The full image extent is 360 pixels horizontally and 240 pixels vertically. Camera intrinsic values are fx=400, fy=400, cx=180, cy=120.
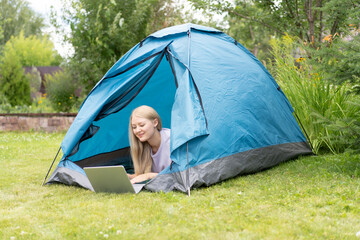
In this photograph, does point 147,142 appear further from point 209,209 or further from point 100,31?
point 100,31

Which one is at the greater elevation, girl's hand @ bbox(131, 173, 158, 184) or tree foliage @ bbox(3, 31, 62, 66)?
tree foliage @ bbox(3, 31, 62, 66)

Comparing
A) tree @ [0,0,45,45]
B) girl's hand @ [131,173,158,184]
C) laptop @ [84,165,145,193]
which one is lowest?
girl's hand @ [131,173,158,184]

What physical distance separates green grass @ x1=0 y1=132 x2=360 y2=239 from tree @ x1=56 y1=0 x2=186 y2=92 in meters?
5.54

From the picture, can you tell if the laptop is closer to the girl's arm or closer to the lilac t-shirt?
the girl's arm

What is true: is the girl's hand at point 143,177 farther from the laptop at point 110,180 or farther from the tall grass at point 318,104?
the tall grass at point 318,104

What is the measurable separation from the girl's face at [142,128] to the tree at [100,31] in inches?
215

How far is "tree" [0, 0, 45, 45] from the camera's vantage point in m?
28.5

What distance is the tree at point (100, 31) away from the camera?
9281 mm

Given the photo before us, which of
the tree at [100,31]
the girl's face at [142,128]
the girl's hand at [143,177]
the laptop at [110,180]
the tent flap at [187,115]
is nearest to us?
the laptop at [110,180]

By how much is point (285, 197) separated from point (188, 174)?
84cm

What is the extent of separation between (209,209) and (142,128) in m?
1.36

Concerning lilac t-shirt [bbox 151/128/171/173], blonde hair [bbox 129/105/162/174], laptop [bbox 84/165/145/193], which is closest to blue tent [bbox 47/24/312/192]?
laptop [bbox 84/165/145/193]

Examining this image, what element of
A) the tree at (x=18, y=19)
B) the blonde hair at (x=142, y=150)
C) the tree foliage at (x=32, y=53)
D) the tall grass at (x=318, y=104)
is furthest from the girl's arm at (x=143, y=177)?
the tree at (x=18, y=19)

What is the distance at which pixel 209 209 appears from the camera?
289 cm
